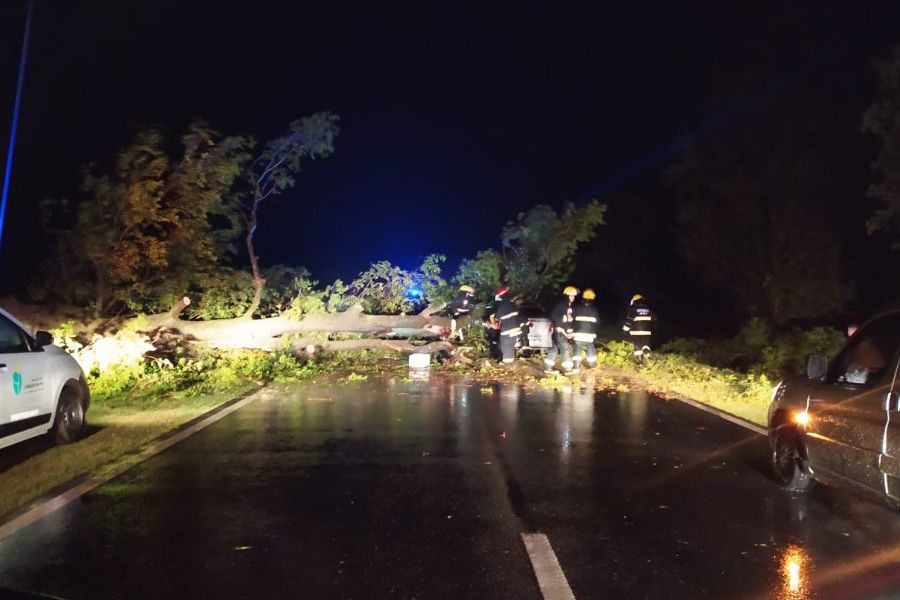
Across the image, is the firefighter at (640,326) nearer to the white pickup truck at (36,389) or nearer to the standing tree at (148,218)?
the standing tree at (148,218)

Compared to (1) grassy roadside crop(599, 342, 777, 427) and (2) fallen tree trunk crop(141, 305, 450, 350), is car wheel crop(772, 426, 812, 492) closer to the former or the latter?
(1) grassy roadside crop(599, 342, 777, 427)

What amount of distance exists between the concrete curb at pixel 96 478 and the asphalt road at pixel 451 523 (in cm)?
14

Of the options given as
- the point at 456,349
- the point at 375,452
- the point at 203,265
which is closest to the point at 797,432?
the point at 375,452

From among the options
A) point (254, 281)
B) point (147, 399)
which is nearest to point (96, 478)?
point (147, 399)

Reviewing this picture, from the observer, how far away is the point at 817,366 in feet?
20.5

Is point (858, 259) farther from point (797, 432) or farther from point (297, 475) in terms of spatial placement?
point (297, 475)

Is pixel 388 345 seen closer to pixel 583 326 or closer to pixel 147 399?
pixel 583 326

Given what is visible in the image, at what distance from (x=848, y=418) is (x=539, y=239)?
17.2 metres

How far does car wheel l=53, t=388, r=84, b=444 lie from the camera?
8617 mm

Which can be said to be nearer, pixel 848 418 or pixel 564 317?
pixel 848 418

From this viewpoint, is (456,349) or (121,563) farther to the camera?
(456,349)

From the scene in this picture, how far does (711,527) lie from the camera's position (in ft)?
19.6

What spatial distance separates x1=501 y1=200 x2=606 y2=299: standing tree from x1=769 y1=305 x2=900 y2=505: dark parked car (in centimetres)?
1555

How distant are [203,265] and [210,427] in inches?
302
